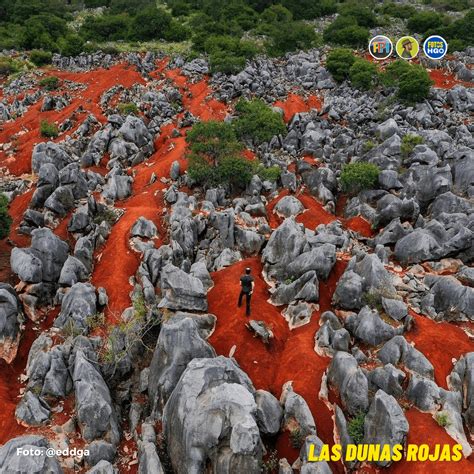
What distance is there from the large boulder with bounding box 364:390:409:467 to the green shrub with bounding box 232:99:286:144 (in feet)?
121

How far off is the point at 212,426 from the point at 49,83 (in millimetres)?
74276

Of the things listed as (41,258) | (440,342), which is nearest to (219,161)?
(41,258)

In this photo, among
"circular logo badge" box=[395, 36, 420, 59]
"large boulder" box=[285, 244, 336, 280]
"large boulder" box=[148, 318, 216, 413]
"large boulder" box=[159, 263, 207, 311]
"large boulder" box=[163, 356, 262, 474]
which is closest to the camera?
"large boulder" box=[163, 356, 262, 474]

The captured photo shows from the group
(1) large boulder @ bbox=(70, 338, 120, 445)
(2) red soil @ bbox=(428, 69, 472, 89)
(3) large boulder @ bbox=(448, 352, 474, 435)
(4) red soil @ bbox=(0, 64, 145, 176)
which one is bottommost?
(4) red soil @ bbox=(0, 64, 145, 176)

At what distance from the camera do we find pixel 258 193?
1655 inches

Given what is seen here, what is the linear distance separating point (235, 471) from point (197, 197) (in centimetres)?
2840

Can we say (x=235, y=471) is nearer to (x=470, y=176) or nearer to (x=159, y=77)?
(x=470, y=176)

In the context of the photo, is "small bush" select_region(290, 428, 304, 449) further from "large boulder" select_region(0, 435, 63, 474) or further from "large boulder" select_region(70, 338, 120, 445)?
"large boulder" select_region(0, 435, 63, 474)

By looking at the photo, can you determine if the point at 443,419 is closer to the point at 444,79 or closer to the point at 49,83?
the point at 444,79

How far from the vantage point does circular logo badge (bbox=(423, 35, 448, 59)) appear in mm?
65625

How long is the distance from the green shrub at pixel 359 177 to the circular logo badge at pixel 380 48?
37312 mm

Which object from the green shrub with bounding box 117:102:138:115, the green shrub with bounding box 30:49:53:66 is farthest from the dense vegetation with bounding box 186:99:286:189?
the green shrub with bounding box 30:49:53:66

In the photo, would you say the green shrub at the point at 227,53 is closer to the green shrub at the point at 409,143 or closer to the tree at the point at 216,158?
the tree at the point at 216,158

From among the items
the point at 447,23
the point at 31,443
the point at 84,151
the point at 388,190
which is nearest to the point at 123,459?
the point at 31,443
